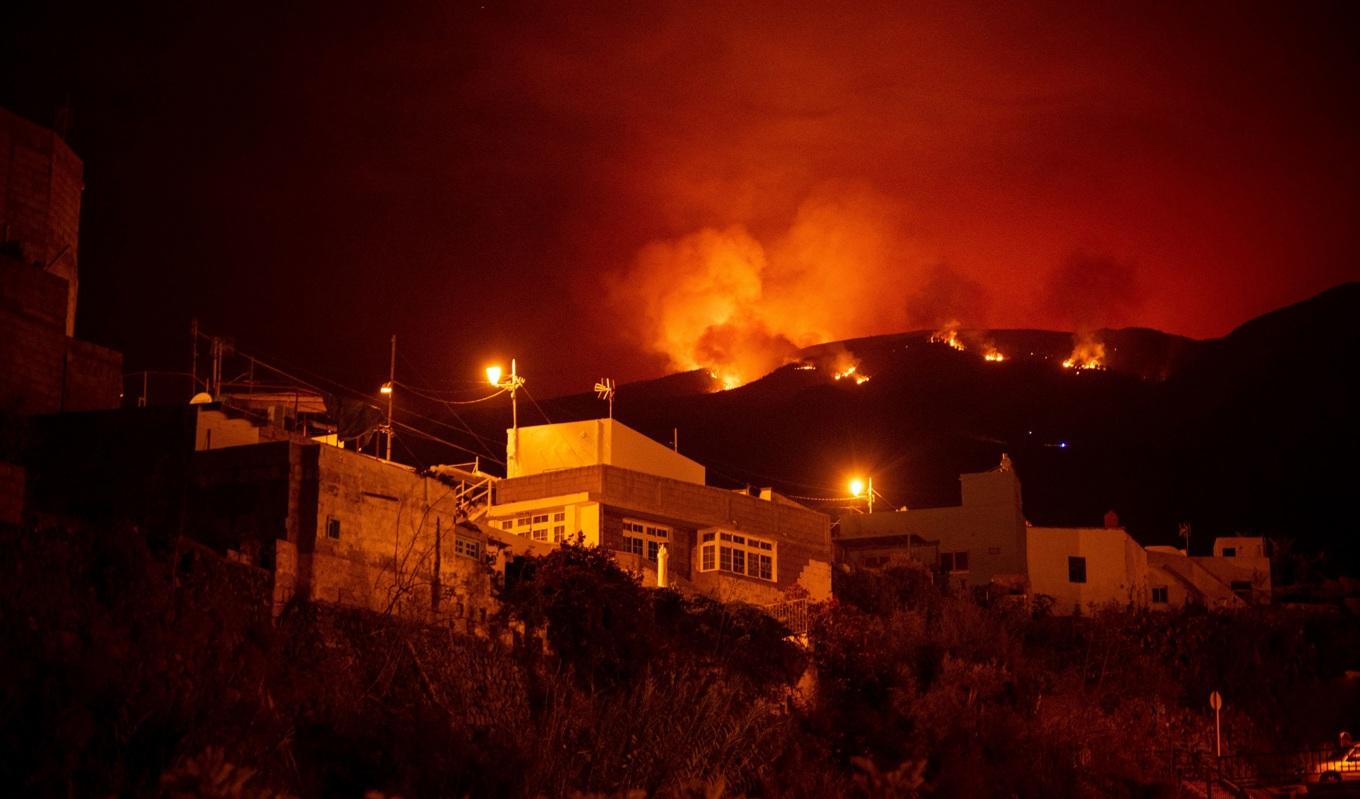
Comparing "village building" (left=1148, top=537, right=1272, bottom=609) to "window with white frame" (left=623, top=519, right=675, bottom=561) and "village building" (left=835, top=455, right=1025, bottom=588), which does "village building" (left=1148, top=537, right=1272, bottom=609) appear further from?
"window with white frame" (left=623, top=519, right=675, bottom=561)

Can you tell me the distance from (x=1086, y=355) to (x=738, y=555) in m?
111

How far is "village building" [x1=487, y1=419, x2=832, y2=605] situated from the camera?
38469 mm

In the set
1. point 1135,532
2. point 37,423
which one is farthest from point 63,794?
point 1135,532

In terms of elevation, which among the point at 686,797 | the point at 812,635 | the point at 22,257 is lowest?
the point at 686,797

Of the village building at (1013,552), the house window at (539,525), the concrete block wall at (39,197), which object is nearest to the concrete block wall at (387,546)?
the house window at (539,525)

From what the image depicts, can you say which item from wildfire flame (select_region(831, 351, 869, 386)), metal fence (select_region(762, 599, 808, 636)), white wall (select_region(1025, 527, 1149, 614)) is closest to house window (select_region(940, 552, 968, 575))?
white wall (select_region(1025, 527, 1149, 614))

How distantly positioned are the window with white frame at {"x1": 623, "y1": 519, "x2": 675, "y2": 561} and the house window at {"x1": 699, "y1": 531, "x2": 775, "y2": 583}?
1098 millimetres

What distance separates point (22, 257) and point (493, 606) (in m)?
13.6

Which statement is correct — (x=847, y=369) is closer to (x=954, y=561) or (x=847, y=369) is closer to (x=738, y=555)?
(x=954, y=561)

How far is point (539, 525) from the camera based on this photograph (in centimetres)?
3962

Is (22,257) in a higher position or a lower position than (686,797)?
higher

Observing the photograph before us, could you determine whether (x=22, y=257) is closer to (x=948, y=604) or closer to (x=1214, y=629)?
(x=948, y=604)

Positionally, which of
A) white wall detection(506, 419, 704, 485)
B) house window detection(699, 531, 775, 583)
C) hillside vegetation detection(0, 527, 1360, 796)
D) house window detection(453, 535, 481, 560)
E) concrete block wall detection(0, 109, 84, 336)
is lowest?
hillside vegetation detection(0, 527, 1360, 796)

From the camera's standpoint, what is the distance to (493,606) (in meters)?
30.1
